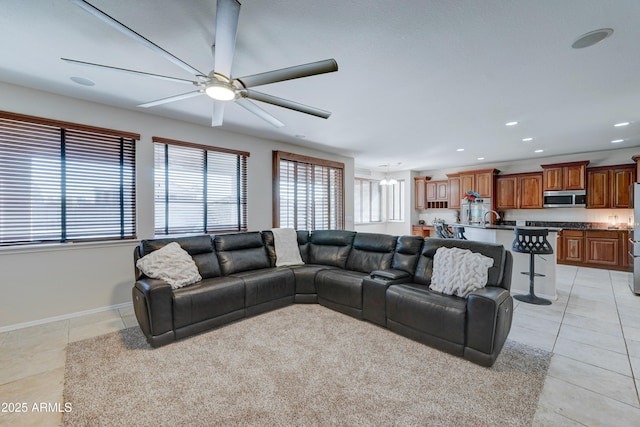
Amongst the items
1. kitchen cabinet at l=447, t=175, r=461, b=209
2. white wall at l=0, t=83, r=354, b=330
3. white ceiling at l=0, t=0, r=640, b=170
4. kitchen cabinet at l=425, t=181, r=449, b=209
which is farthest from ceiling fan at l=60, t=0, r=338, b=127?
kitchen cabinet at l=425, t=181, r=449, b=209

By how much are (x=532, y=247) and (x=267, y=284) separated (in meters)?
3.75

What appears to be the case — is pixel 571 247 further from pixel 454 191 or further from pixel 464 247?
pixel 464 247

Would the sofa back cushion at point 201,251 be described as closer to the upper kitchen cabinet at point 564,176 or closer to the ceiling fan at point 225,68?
the ceiling fan at point 225,68

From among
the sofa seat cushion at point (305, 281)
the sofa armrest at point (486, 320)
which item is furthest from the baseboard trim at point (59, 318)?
the sofa armrest at point (486, 320)

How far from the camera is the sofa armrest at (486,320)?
2248mm

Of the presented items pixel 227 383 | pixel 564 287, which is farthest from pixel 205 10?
pixel 564 287

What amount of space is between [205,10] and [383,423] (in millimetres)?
2940

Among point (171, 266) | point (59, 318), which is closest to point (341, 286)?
point (171, 266)

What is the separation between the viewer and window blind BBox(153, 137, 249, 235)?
4109 mm

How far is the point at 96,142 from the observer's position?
11.6ft

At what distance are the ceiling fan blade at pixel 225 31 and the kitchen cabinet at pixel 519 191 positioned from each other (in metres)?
7.66

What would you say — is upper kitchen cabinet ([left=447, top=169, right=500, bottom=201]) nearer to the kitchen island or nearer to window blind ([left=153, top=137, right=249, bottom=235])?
the kitchen island

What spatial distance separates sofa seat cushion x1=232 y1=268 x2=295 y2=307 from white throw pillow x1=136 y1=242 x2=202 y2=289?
569mm

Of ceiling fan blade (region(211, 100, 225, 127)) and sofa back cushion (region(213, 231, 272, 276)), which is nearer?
ceiling fan blade (region(211, 100, 225, 127))
